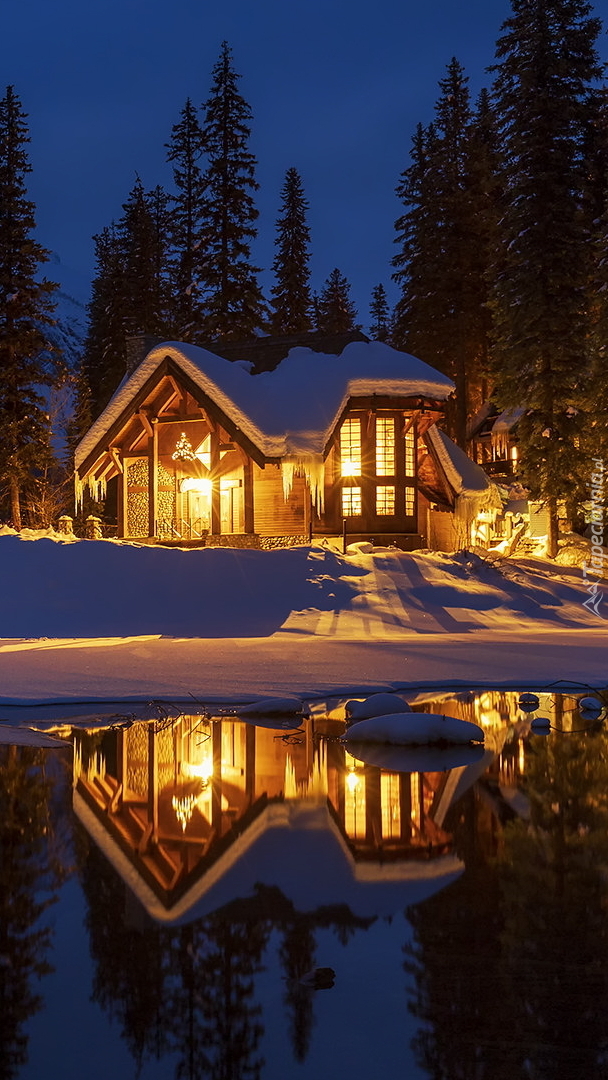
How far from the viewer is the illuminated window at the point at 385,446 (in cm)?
3143

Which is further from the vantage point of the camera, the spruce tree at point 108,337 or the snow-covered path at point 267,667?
the spruce tree at point 108,337

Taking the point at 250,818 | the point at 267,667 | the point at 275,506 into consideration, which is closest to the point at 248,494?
the point at 275,506

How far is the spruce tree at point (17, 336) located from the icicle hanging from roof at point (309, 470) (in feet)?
38.7

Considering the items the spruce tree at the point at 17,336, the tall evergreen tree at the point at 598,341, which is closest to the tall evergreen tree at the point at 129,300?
the spruce tree at the point at 17,336

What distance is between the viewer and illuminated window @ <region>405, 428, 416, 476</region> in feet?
105

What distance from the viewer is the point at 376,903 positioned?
5.52 metres

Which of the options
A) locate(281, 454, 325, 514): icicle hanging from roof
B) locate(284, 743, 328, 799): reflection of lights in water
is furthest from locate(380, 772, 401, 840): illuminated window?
locate(281, 454, 325, 514): icicle hanging from roof

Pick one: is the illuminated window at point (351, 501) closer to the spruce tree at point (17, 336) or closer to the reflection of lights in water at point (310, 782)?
the spruce tree at point (17, 336)

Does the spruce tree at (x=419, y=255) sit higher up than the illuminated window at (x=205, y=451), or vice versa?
the spruce tree at (x=419, y=255)

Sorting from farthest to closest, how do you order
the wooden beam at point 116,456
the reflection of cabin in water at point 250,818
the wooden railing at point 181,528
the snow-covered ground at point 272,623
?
1. the wooden beam at point 116,456
2. the wooden railing at point 181,528
3. the snow-covered ground at point 272,623
4. the reflection of cabin in water at point 250,818

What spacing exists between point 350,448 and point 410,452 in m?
2.15

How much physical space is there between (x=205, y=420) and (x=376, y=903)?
26.7m

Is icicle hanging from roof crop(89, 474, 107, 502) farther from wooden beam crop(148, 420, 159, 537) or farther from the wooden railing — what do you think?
the wooden railing

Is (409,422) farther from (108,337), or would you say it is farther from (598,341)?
(108,337)
